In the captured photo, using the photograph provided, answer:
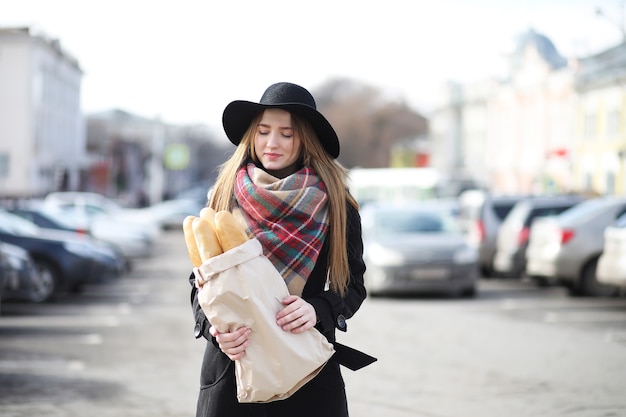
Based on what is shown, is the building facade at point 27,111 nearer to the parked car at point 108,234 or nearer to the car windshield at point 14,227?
the parked car at point 108,234

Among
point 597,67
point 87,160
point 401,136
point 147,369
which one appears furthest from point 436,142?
point 147,369

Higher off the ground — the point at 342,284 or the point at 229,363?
the point at 342,284

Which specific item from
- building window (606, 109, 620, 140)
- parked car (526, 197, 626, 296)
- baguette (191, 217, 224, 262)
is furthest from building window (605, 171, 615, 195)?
baguette (191, 217, 224, 262)

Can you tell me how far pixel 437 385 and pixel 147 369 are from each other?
2653 millimetres

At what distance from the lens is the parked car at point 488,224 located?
2114cm

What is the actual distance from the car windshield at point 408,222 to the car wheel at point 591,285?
7.10 ft

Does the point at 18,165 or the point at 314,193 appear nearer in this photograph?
the point at 314,193

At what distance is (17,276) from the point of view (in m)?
13.1

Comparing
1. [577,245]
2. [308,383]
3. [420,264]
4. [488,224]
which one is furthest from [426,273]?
[308,383]

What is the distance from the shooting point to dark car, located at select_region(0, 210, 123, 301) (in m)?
15.9

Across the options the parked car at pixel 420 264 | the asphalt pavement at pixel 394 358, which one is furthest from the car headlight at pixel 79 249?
the parked car at pixel 420 264

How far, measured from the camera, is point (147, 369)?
31.1ft

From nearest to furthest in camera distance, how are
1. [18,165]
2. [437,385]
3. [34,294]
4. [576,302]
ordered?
[437,385] → [34,294] → [576,302] → [18,165]

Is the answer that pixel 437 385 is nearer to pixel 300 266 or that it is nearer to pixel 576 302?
pixel 300 266
